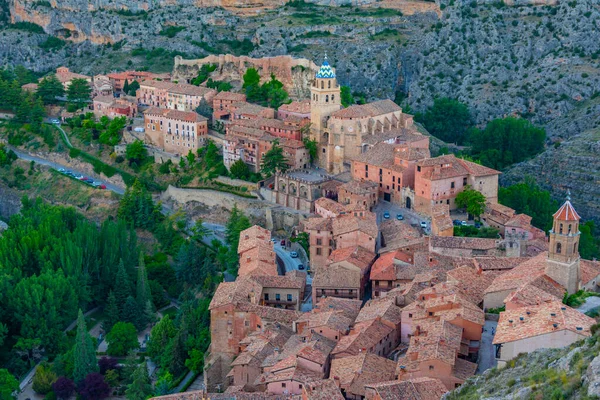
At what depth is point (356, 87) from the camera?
10150 cm

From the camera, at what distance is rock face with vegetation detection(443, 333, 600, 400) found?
27641 mm

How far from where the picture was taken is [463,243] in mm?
54000

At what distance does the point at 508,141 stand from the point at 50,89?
134ft

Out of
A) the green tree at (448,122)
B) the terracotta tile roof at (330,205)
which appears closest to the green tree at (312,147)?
the terracotta tile roof at (330,205)

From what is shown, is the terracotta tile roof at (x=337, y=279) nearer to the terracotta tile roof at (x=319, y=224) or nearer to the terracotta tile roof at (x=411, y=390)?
the terracotta tile roof at (x=319, y=224)

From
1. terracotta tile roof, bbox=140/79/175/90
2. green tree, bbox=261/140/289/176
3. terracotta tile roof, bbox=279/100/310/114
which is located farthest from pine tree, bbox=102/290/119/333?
terracotta tile roof, bbox=140/79/175/90

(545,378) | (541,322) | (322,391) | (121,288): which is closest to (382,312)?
(322,391)

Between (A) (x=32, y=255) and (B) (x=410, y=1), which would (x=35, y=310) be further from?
(B) (x=410, y=1)

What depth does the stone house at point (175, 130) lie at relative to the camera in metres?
79.6

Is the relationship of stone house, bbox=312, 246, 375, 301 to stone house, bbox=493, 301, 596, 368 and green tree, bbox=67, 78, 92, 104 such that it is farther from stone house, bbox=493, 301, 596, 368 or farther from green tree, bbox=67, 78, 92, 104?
green tree, bbox=67, 78, 92, 104

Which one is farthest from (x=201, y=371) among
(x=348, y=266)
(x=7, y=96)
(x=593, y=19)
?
(x=593, y=19)

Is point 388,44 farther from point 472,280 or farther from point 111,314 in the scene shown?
point 472,280

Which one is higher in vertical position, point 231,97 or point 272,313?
point 231,97

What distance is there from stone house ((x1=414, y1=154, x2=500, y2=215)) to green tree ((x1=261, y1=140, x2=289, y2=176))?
463 inches
